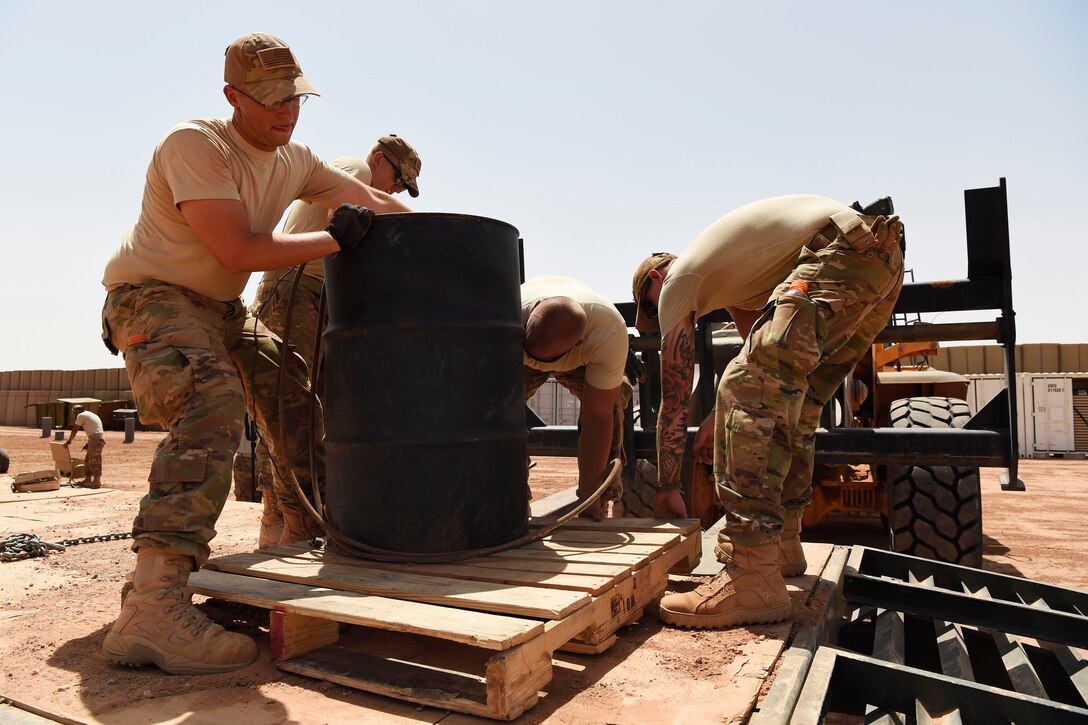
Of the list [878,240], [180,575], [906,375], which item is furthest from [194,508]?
[906,375]

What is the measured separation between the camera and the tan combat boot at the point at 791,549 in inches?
135

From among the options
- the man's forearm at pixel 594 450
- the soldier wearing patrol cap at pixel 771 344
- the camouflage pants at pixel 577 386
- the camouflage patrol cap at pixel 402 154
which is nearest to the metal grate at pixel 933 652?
the soldier wearing patrol cap at pixel 771 344

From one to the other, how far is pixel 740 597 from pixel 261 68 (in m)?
2.55

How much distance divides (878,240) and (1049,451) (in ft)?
60.5

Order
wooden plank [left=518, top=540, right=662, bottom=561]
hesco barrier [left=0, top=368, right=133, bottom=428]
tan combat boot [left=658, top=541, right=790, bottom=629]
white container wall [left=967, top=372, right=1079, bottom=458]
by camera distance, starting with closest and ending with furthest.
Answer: tan combat boot [left=658, top=541, right=790, bottom=629] → wooden plank [left=518, top=540, right=662, bottom=561] → white container wall [left=967, top=372, right=1079, bottom=458] → hesco barrier [left=0, top=368, right=133, bottom=428]

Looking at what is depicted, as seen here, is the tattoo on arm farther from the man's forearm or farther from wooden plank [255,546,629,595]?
wooden plank [255,546,629,595]

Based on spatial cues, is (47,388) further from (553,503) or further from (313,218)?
(313,218)

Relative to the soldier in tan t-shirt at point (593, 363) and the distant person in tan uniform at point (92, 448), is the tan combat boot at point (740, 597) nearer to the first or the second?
the soldier in tan t-shirt at point (593, 363)

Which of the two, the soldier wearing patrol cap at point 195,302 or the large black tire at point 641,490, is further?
the large black tire at point 641,490

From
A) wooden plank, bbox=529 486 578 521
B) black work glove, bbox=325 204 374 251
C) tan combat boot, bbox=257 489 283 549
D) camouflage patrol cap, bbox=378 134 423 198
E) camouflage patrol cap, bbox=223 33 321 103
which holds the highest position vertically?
camouflage patrol cap, bbox=378 134 423 198

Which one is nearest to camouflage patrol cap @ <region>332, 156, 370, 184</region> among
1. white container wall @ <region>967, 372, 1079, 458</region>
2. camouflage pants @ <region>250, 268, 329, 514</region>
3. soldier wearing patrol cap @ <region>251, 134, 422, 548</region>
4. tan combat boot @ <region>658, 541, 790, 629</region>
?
soldier wearing patrol cap @ <region>251, 134, 422, 548</region>

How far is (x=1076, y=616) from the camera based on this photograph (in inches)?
119

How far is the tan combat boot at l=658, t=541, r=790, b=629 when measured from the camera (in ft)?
9.03

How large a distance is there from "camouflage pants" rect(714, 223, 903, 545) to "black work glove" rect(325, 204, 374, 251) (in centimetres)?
148
